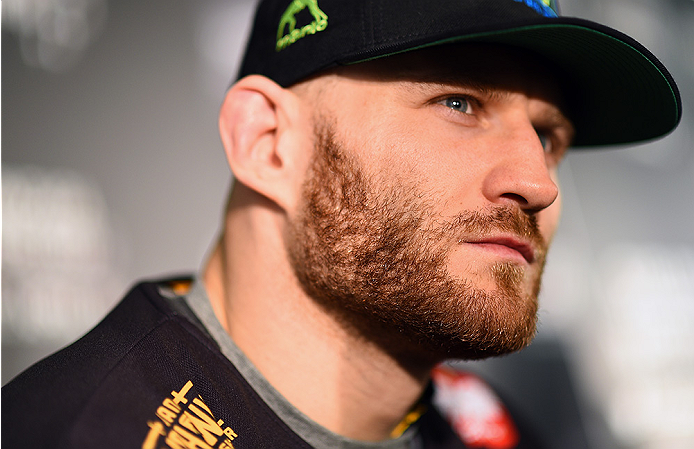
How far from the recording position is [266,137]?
0.78 metres

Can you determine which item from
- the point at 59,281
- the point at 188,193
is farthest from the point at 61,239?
the point at 188,193

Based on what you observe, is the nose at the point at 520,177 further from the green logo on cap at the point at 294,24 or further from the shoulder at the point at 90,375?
the shoulder at the point at 90,375

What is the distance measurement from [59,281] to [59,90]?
494 millimetres

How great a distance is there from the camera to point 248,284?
2.48ft

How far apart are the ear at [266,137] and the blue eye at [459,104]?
0.20 metres

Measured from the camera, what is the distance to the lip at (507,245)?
0.66m

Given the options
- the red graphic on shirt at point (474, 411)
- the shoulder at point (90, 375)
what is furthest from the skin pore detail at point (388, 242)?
the red graphic on shirt at point (474, 411)

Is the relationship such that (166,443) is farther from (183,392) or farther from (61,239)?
(61,239)

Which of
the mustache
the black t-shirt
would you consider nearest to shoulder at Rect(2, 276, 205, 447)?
the black t-shirt

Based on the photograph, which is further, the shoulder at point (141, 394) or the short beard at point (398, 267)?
the short beard at point (398, 267)

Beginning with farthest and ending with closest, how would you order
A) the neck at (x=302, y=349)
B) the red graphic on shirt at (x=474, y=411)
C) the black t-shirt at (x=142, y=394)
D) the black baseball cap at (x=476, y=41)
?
the red graphic on shirt at (x=474, y=411) → the neck at (x=302, y=349) → the black baseball cap at (x=476, y=41) → the black t-shirt at (x=142, y=394)

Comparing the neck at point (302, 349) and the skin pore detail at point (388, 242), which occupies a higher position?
the skin pore detail at point (388, 242)

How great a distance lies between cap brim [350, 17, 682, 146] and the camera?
640 mm

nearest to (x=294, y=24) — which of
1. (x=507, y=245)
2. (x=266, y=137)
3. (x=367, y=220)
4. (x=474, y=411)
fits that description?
(x=266, y=137)
